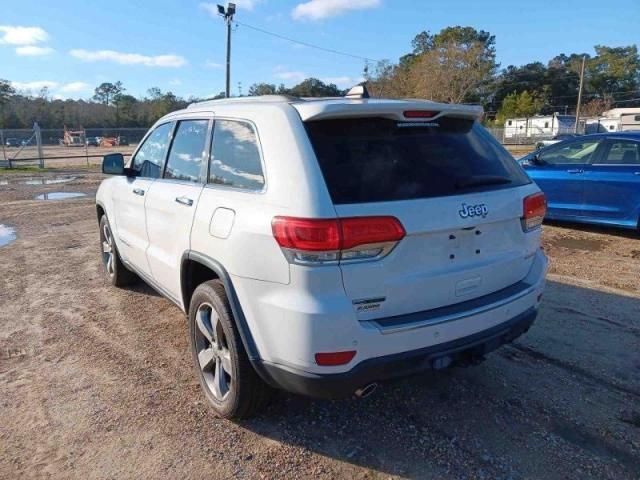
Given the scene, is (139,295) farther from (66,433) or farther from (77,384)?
(66,433)

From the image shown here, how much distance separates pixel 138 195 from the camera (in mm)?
4152

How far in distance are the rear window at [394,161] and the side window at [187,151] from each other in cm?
112

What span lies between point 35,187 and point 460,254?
51.8ft

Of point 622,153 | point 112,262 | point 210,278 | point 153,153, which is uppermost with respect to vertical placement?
point 622,153

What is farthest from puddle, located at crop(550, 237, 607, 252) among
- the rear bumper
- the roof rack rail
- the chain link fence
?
the chain link fence

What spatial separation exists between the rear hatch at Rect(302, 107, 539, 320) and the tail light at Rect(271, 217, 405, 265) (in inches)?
1.5

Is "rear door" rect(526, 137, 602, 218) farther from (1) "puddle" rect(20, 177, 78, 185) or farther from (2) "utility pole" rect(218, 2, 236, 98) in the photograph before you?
(2) "utility pole" rect(218, 2, 236, 98)

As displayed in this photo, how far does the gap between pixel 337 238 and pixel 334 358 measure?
0.56 meters

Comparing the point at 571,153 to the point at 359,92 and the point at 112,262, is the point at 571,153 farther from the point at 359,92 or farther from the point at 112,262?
the point at 112,262

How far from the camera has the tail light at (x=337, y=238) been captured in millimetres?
2238

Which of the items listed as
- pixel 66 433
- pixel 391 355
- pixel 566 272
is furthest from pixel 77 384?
pixel 566 272

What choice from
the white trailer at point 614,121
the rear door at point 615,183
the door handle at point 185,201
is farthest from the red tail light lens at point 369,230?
the white trailer at point 614,121

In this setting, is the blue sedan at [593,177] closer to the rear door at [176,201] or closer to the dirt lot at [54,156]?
the rear door at [176,201]

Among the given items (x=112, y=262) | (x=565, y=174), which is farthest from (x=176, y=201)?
(x=565, y=174)
